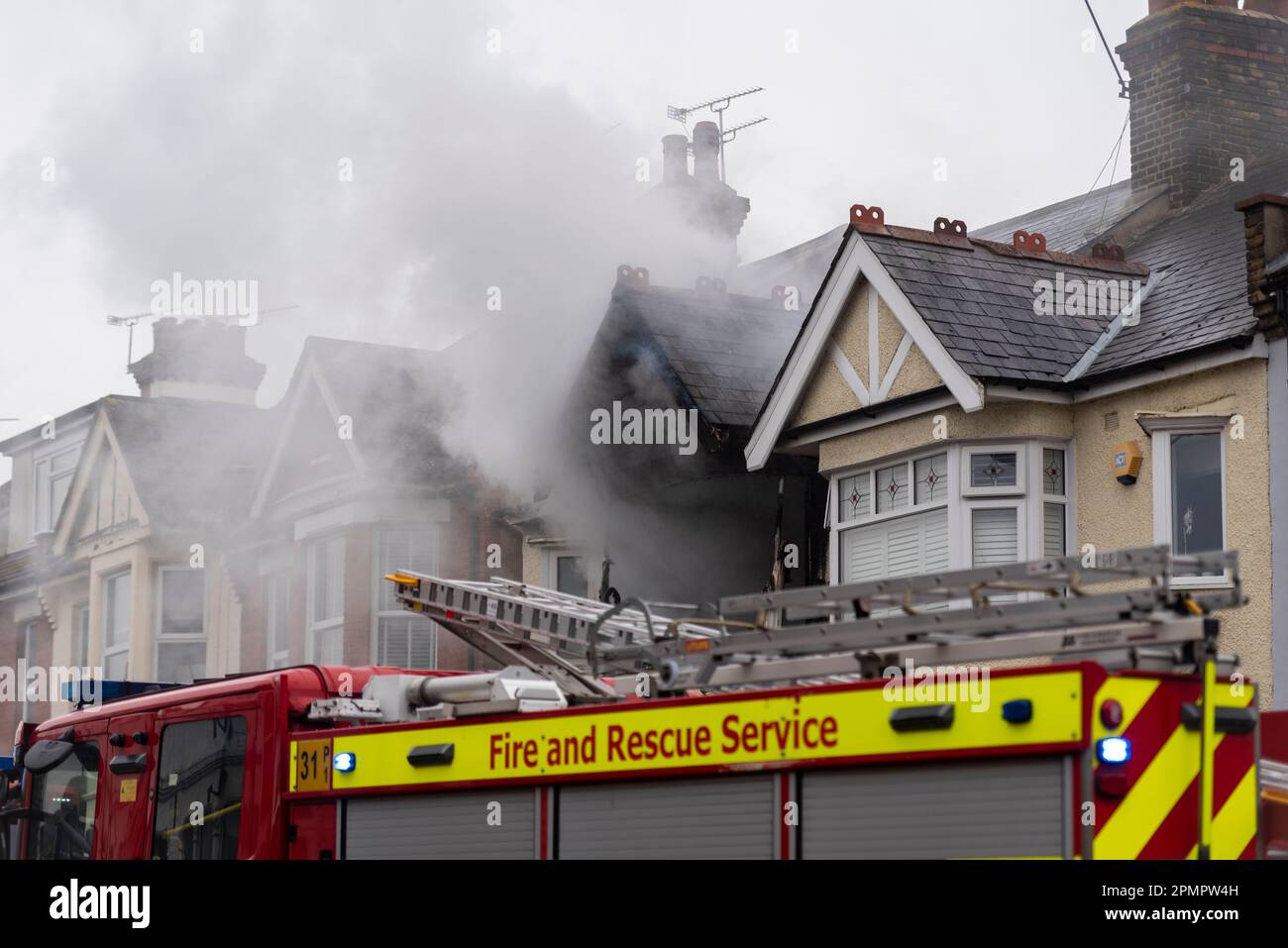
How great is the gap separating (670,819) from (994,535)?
7943mm

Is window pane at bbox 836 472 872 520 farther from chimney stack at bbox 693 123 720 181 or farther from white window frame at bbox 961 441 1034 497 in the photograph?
chimney stack at bbox 693 123 720 181

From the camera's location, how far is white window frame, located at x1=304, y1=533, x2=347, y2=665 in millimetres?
21516

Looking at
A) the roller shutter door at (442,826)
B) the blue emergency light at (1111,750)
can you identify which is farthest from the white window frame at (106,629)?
the blue emergency light at (1111,750)

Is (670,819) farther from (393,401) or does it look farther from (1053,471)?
(393,401)

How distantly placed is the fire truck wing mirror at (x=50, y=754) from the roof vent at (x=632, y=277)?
834 centimetres

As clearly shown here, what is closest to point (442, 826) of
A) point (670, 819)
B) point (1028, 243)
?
point (670, 819)

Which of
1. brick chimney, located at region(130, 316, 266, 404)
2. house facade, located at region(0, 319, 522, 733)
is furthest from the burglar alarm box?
brick chimney, located at region(130, 316, 266, 404)

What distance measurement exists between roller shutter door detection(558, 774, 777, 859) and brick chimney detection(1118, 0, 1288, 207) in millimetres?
13620

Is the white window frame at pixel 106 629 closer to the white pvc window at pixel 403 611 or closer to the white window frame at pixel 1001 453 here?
the white pvc window at pixel 403 611

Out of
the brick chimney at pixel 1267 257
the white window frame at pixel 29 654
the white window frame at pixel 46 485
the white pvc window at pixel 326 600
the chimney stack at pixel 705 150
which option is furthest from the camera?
the white window frame at pixel 46 485

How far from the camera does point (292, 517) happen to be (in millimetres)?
22516

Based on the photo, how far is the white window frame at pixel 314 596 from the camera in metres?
21.5
